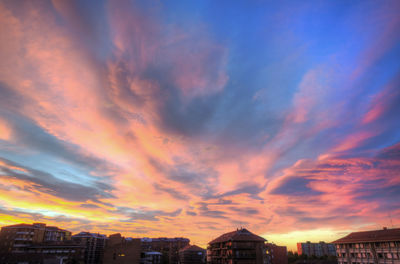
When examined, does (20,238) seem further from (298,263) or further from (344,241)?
(298,263)

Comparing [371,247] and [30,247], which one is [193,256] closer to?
[30,247]

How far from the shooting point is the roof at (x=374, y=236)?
3078 inches

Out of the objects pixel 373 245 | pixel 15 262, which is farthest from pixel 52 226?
pixel 373 245

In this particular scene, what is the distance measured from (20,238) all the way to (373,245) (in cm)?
15029

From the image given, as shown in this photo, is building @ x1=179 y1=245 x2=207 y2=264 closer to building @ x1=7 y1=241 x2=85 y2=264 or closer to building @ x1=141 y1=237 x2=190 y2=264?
building @ x1=141 y1=237 x2=190 y2=264

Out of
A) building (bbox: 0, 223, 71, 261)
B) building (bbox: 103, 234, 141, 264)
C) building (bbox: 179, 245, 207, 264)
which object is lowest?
building (bbox: 179, 245, 207, 264)

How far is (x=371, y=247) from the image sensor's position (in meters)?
85.0

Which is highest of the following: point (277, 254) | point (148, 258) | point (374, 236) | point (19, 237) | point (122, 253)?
point (374, 236)

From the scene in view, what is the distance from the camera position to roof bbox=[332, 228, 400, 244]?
3078 inches

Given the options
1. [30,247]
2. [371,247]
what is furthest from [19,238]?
[371,247]

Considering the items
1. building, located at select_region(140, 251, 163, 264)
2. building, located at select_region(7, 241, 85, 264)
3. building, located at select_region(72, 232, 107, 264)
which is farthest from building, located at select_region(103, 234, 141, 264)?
building, located at select_region(72, 232, 107, 264)

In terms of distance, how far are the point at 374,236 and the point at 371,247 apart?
4.43 m

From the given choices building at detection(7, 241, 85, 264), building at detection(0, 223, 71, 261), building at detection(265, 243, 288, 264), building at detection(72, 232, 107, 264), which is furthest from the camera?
building at detection(265, 243, 288, 264)

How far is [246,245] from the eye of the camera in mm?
96188
